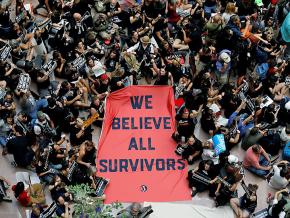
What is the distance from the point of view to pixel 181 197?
13.0m

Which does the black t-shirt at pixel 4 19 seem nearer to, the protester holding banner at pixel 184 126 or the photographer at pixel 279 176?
the protester holding banner at pixel 184 126

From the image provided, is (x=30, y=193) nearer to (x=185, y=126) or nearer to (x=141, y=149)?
(x=141, y=149)

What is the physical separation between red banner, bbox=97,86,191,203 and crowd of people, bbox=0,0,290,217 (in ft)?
0.96

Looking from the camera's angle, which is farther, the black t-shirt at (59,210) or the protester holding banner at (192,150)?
the protester holding banner at (192,150)

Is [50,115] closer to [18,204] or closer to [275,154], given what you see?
[18,204]

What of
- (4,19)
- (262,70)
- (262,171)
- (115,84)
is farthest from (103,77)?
(262,171)

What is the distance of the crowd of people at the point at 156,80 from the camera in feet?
42.2

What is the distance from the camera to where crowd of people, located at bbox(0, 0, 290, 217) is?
12875mm

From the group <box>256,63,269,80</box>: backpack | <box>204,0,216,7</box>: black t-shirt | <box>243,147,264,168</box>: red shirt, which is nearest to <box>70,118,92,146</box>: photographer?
<box>243,147,264,168</box>: red shirt

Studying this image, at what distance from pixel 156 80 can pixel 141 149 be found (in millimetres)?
2128

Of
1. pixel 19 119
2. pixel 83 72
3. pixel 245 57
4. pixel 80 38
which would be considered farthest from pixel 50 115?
pixel 245 57

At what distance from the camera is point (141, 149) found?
1380cm

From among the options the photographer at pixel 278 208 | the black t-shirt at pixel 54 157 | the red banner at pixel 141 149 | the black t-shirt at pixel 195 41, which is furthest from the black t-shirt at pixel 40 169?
the black t-shirt at pixel 195 41

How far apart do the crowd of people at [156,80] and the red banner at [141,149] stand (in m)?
0.29
